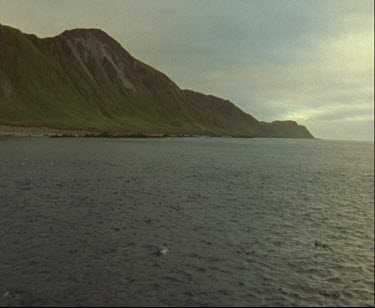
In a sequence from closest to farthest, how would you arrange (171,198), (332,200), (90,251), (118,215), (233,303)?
(233,303)
(90,251)
(118,215)
(171,198)
(332,200)

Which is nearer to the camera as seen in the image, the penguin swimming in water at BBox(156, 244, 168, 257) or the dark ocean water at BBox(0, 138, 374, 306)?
the dark ocean water at BBox(0, 138, 374, 306)

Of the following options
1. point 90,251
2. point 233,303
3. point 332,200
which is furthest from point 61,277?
point 332,200

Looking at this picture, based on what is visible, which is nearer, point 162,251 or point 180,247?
point 162,251

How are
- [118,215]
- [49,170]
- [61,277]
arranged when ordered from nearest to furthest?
[61,277] → [118,215] → [49,170]

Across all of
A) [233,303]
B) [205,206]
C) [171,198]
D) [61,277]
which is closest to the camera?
[233,303]

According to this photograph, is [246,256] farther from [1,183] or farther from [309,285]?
[1,183]

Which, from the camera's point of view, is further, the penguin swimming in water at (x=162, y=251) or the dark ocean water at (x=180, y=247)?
the penguin swimming in water at (x=162, y=251)

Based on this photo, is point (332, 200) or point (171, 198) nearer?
point (171, 198)

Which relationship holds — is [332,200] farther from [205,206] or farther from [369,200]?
[205,206]

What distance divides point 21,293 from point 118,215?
1803cm

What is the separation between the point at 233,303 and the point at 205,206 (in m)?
24.4

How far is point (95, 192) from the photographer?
50312 mm

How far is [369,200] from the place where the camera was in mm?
55250

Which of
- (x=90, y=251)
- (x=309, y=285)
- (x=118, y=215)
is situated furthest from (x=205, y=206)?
(x=309, y=285)
